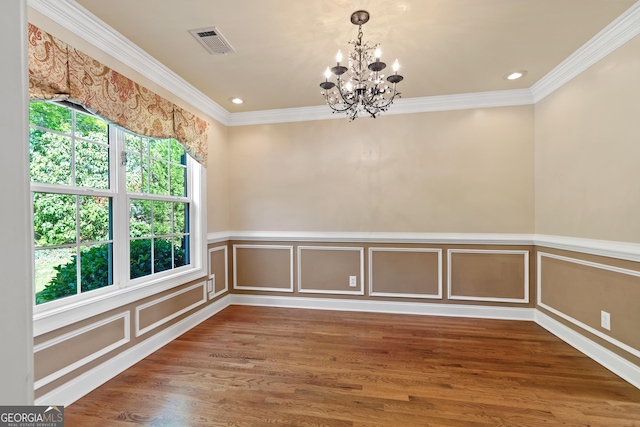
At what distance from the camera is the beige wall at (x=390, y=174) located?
339 centimetres

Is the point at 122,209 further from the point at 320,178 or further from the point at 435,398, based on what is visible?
the point at 435,398

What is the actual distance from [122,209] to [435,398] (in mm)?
2820

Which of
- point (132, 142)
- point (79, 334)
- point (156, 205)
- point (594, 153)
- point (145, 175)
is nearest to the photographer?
point (79, 334)

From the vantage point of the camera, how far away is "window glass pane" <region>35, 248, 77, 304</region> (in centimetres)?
189

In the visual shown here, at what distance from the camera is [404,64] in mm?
2693

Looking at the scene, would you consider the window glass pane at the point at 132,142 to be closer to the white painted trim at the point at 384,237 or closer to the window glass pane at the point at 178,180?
the window glass pane at the point at 178,180

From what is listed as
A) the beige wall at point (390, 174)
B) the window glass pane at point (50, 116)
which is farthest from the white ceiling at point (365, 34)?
the window glass pane at point (50, 116)

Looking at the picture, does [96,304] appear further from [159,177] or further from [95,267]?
[159,177]

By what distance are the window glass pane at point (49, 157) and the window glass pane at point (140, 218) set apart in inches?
23.5

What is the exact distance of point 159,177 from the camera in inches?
116

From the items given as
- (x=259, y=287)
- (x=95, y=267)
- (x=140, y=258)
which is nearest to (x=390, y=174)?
(x=259, y=287)

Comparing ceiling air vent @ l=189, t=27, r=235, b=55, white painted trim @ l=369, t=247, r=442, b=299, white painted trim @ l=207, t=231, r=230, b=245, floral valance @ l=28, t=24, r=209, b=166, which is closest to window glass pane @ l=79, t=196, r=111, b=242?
floral valance @ l=28, t=24, r=209, b=166

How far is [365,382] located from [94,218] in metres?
2.43

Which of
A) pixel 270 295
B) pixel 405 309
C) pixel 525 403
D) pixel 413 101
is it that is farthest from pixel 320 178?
pixel 525 403
